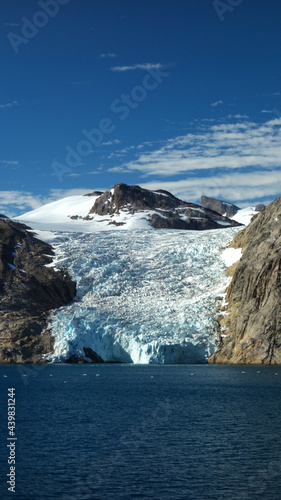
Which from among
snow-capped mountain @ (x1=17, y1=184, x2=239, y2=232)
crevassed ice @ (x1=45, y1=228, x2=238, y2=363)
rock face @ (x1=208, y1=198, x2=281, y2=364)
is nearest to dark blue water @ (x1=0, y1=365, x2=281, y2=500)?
rock face @ (x1=208, y1=198, x2=281, y2=364)

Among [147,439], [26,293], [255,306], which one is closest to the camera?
[147,439]

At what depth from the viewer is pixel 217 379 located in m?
62.0

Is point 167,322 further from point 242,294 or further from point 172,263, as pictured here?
point 172,263

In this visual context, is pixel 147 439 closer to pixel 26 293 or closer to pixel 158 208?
pixel 26 293

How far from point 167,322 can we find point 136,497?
201 ft

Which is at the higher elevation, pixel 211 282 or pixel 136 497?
pixel 211 282

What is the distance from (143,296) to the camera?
9431 cm

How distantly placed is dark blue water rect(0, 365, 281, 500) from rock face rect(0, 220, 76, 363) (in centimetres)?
2241

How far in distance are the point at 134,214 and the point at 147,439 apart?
410ft

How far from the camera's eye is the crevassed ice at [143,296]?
82.8 m

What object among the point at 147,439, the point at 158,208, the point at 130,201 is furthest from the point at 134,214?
the point at 147,439

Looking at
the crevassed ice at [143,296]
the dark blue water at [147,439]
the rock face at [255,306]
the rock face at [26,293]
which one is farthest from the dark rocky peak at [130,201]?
the dark blue water at [147,439]

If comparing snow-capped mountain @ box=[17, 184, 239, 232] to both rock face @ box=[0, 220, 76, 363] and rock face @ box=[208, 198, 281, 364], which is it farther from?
rock face @ box=[208, 198, 281, 364]

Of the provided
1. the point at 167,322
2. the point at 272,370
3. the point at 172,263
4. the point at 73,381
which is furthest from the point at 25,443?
the point at 172,263
